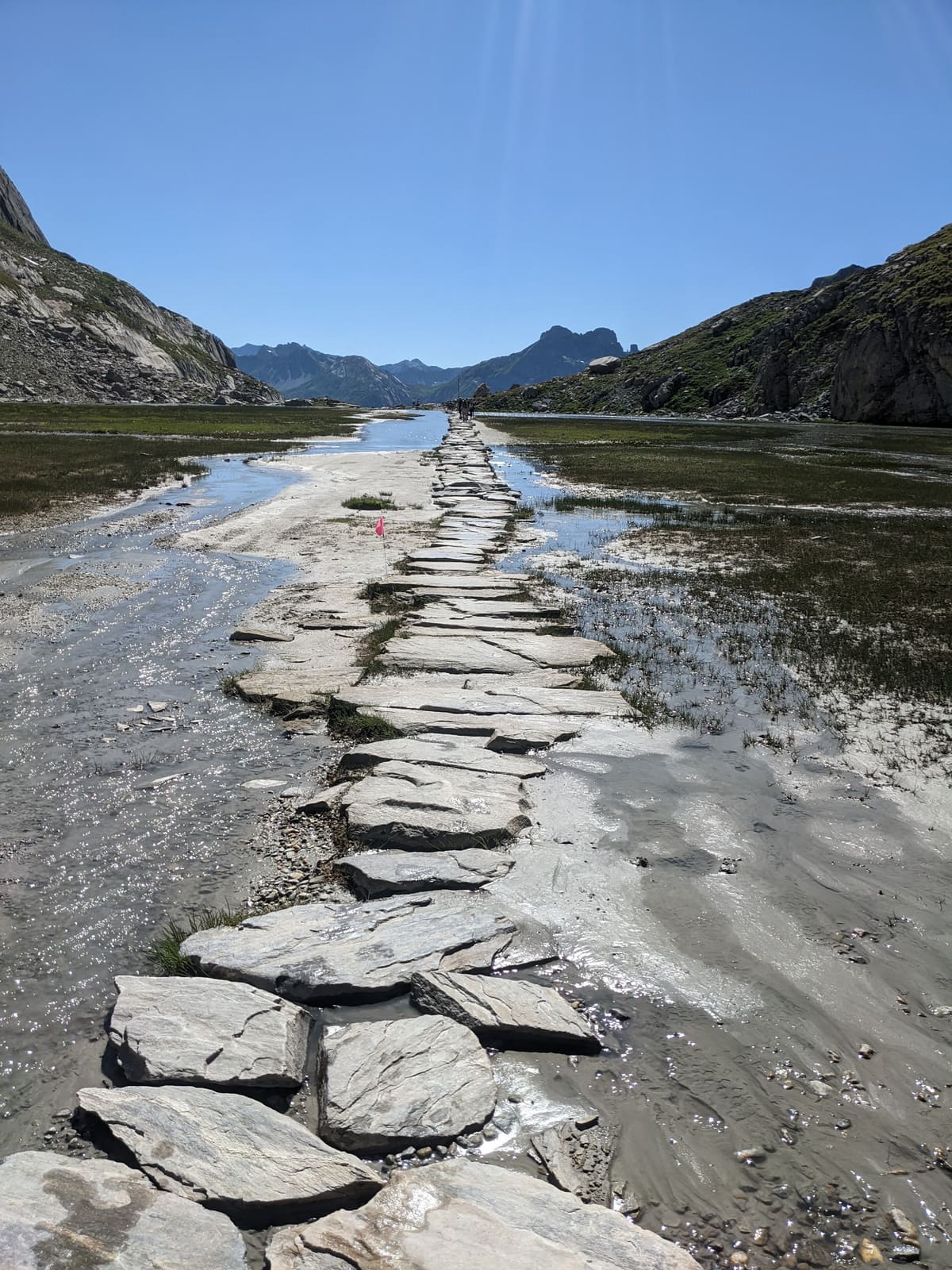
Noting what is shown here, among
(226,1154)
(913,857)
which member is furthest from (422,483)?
(226,1154)

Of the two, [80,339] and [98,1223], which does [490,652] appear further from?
[80,339]

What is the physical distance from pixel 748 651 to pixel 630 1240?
7.96 meters

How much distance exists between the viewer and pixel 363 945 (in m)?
4.28

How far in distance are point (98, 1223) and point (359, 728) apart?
15.6 feet

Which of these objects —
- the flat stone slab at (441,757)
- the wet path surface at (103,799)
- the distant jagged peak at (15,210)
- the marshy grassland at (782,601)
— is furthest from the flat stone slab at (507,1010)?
the distant jagged peak at (15,210)

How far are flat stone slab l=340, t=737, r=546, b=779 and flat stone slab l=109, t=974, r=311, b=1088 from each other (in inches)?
105

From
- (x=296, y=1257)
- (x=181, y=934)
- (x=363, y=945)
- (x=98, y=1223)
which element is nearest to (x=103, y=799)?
(x=181, y=934)

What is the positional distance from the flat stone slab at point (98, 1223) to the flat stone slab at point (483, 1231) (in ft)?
1.09

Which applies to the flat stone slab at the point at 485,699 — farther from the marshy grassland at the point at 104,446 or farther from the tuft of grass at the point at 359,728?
the marshy grassland at the point at 104,446

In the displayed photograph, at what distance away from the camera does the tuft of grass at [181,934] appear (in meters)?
4.12

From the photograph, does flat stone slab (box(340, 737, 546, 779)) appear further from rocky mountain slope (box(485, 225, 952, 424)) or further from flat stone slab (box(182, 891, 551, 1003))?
rocky mountain slope (box(485, 225, 952, 424))

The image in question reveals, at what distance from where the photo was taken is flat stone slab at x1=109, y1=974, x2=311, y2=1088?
3.37 meters

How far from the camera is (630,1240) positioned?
2.70 metres

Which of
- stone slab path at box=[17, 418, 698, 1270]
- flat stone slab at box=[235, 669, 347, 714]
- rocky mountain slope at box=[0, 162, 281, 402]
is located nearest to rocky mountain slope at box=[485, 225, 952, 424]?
rocky mountain slope at box=[0, 162, 281, 402]
